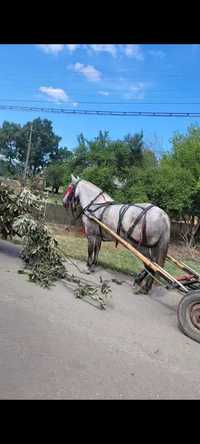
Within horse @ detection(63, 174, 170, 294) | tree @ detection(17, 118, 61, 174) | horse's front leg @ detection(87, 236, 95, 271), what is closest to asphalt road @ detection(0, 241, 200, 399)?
horse @ detection(63, 174, 170, 294)

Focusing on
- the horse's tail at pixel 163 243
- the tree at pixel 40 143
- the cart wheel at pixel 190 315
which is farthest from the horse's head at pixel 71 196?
the tree at pixel 40 143

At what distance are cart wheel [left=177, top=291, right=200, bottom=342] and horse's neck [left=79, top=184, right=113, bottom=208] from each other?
3165 mm

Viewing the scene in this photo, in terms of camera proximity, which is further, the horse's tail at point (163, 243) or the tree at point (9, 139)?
the tree at point (9, 139)

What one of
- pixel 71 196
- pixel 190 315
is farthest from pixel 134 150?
pixel 190 315

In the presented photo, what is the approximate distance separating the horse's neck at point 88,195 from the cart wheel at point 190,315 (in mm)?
3165

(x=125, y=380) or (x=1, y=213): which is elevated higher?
(x=1, y=213)

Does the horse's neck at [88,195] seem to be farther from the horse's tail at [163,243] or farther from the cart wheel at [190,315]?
the cart wheel at [190,315]

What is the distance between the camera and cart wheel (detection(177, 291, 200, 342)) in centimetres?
462

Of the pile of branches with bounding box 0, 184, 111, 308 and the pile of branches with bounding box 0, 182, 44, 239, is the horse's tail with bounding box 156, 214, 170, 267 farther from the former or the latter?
the pile of branches with bounding box 0, 182, 44, 239

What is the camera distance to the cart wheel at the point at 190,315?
4.62 metres

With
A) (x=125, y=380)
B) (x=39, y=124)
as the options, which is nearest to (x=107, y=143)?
(x=125, y=380)
